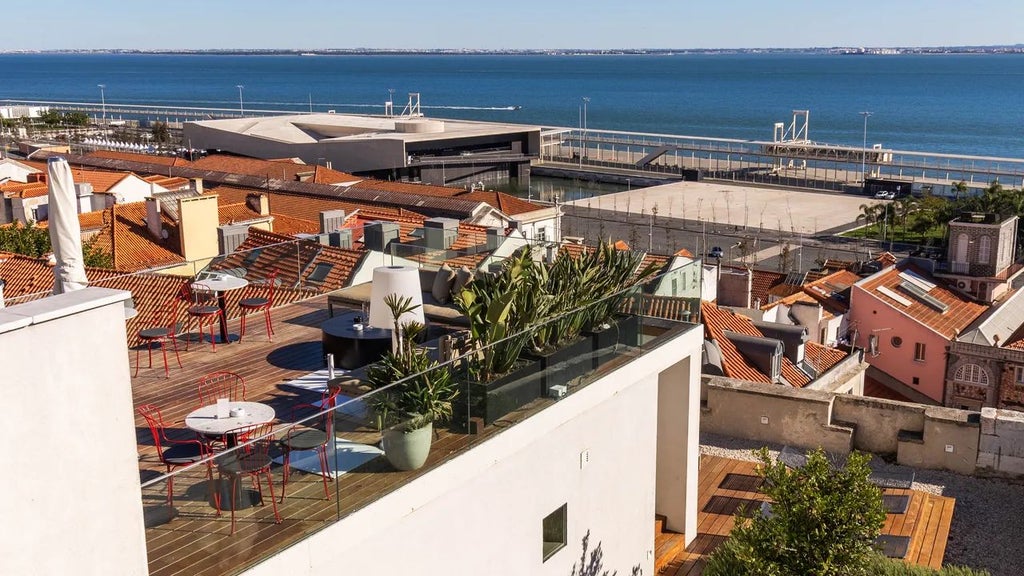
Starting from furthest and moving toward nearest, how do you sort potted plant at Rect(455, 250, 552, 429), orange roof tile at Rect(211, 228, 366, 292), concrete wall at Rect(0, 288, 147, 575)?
1. orange roof tile at Rect(211, 228, 366, 292)
2. potted plant at Rect(455, 250, 552, 429)
3. concrete wall at Rect(0, 288, 147, 575)

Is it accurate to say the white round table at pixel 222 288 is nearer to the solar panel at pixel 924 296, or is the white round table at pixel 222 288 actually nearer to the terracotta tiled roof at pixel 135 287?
the terracotta tiled roof at pixel 135 287

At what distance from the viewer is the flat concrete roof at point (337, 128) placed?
73.7 meters

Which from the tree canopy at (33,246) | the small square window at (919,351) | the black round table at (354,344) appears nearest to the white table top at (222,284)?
the black round table at (354,344)

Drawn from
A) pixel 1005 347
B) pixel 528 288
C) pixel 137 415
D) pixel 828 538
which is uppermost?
pixel 528 288

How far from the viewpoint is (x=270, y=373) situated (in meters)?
9.34

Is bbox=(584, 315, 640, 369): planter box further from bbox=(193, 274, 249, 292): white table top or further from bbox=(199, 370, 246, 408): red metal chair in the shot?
bbox=(193, 274, 249, 292): white table top

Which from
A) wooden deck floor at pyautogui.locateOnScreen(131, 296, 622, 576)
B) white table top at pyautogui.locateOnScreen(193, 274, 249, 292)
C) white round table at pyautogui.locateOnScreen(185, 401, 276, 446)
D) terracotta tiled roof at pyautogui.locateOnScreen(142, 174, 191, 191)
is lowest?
terracotta tiled roof at pyautogui.locateOnScreen(142, 174, 191, 191)

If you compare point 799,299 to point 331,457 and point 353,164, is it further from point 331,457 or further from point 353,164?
point 353,164

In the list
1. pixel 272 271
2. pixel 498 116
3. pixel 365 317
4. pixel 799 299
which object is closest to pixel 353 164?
pixel 799 299

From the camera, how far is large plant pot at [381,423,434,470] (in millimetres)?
7164

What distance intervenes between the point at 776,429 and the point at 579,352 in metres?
6.62

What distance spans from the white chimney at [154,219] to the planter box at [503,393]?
2039 centimetres

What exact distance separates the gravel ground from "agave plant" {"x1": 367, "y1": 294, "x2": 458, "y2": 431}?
7.43 metres

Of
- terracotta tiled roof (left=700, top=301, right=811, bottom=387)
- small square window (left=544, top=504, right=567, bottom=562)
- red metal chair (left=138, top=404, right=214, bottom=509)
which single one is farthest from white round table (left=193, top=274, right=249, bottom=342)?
terracotta tiled roof (left=700, top=301, right=811, bottom=387)
